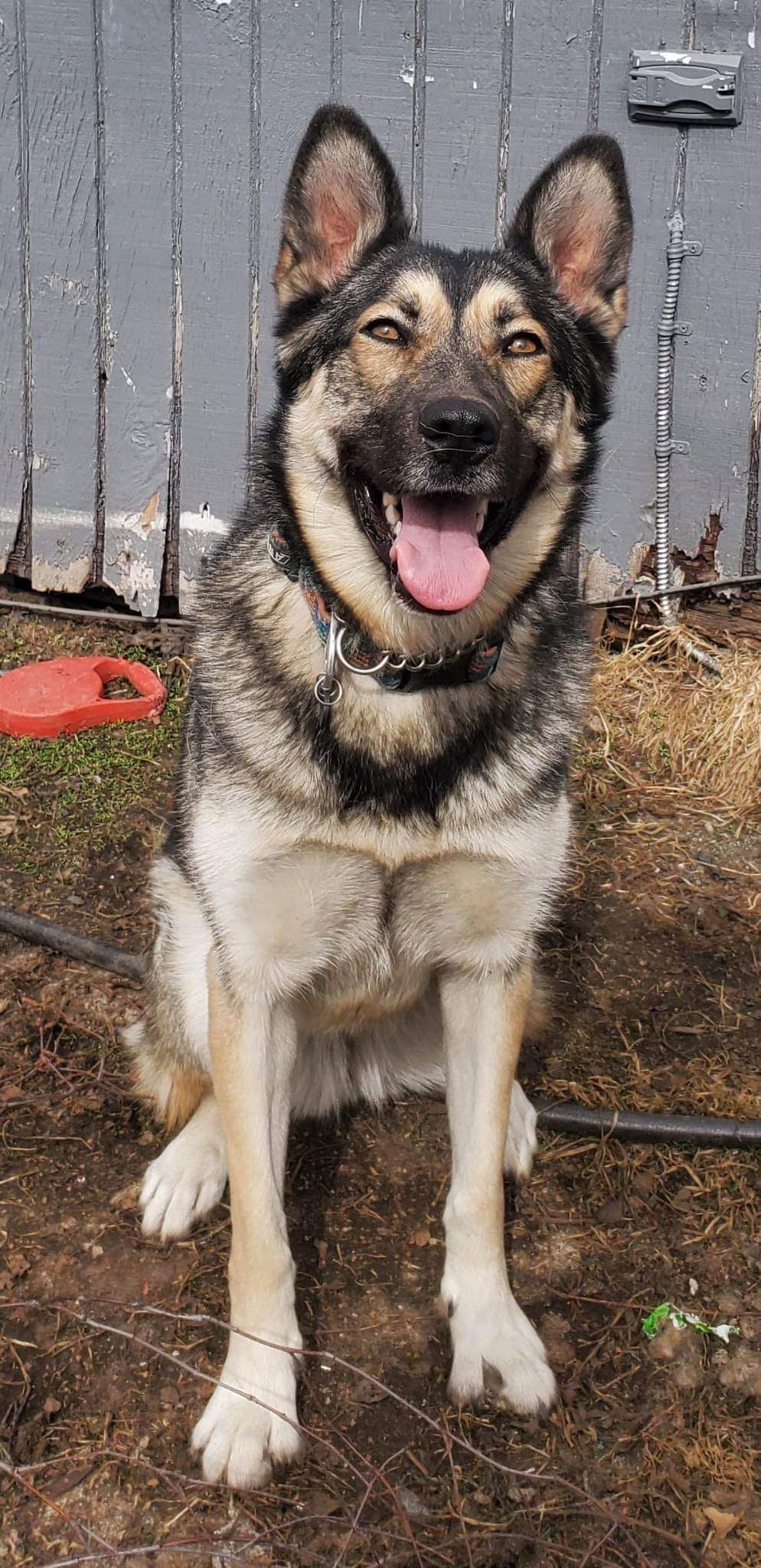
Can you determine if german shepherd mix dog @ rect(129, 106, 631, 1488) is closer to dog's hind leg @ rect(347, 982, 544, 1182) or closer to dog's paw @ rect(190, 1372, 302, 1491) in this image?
dog's paw @ rect(190, 1372, 302, 1491)

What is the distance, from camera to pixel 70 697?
15.1 ft

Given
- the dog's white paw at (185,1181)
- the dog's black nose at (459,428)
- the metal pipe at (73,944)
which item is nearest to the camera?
the dog's black nose at (459,428)

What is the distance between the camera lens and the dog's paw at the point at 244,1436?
2.20 m

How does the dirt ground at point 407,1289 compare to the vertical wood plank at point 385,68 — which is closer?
the dirt ground at point 407,1289

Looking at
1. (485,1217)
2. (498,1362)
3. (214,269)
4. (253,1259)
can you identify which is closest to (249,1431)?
(253,1259)

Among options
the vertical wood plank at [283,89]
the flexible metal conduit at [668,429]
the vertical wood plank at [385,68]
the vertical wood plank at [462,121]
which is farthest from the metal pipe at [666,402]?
the vertical wood plank at [283,89]

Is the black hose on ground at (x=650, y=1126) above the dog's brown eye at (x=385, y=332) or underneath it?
underneath

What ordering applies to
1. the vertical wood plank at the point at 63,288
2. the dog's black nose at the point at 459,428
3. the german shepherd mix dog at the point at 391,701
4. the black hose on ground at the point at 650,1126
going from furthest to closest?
the vertical wood plank at the point at 63,288
the black hose on ground at the point at 650,1126
the german shepherd mix dog at the point at 391,701
the dog's black nose at the point at 459,428

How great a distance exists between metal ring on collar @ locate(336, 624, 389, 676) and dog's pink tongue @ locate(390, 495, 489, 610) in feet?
0.75

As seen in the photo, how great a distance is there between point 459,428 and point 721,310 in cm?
279

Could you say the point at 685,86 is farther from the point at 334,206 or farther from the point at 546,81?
the point at 334,206

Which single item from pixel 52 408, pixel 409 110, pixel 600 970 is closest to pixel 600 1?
pixel 409 110

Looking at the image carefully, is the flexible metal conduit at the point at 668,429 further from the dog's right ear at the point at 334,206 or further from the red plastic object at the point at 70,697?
the dog's right ear at the point at 334,206

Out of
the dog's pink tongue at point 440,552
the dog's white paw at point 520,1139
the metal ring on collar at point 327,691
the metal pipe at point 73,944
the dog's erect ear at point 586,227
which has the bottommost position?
the dog's white paw at point 520,1139
